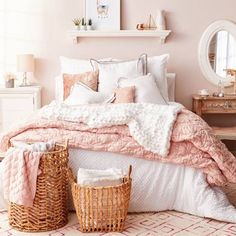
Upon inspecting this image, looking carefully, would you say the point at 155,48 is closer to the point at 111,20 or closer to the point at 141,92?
the point at 111,20

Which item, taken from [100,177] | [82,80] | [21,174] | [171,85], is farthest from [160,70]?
[21,174]

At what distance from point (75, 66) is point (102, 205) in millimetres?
2312

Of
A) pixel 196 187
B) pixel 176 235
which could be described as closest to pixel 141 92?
pixel 196 187

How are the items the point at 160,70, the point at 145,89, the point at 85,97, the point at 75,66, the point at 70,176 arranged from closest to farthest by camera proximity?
1. the point at 70,176
2. the point at 85,97
3. the point at 145,89
4. the point at 160,70
5. the point at 75,66

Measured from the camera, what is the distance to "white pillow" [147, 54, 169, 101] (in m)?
4.82

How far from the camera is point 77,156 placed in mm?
3350

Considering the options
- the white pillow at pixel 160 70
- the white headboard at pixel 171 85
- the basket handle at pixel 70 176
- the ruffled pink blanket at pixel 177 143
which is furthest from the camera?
the white headboard at pixel 171 85

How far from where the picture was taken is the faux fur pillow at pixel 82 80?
4715 mm

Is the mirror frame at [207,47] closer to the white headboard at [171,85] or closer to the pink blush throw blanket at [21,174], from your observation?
the white headboard at [171,85]

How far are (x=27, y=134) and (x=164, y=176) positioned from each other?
1017 mm

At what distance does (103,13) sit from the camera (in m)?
5.22

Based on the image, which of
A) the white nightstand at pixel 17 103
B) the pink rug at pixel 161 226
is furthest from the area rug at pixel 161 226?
the white nightstand at pixel 17 103

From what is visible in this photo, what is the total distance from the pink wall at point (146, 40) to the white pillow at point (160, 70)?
384 mm

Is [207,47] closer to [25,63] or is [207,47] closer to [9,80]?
[25,63]
